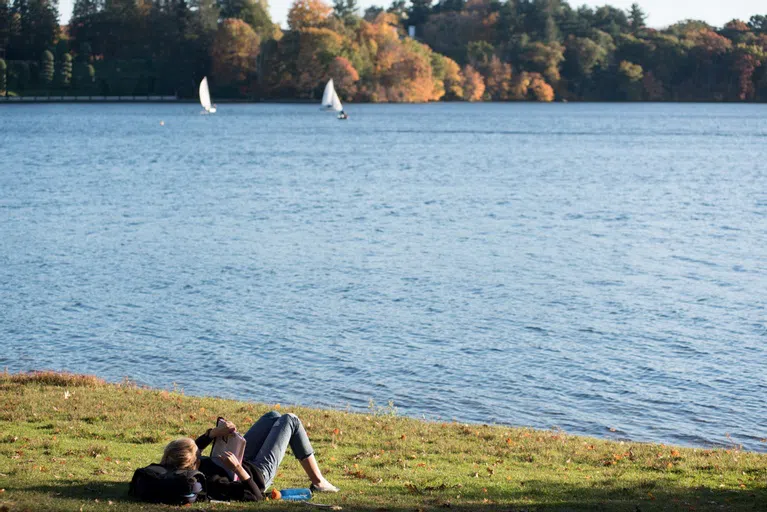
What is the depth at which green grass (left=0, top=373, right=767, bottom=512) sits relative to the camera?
895cm

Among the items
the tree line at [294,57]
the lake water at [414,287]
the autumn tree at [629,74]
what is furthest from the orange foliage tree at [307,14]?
the lake water at [414,287]

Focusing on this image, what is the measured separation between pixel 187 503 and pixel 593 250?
29.1 meters

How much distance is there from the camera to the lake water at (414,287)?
18.6m

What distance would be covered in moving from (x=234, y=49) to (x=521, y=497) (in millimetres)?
171599

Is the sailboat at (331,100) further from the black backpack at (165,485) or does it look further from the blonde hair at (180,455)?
the black backpack at (165,485)

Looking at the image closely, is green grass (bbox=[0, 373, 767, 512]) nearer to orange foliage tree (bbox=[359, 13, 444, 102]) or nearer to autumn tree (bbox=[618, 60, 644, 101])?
orange foliage tree (bbox=[359, 13, 444, 102])

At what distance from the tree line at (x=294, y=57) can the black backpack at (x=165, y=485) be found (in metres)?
159

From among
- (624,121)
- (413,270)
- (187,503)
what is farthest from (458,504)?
(624,121)

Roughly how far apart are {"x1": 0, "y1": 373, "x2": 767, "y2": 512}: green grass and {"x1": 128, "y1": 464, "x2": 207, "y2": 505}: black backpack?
11cm

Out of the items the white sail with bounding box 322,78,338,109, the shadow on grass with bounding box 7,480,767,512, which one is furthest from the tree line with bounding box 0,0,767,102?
the shadow on grass with bounding box 7,480,767,512

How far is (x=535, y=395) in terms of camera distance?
18250mm

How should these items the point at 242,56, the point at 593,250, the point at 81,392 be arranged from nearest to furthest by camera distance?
the point at 81,392
the point at 593,250
the point at 242,56

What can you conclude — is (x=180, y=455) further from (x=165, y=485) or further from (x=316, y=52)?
(x=316, y=52)

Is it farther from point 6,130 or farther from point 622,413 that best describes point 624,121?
point 622,413
